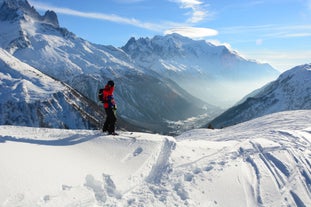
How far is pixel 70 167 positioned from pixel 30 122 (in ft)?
627

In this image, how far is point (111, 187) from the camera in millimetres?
14211

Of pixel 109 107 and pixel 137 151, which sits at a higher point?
pixel 109 107

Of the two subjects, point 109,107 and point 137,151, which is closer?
point 137,151

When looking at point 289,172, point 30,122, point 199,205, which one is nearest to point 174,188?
point 199,205

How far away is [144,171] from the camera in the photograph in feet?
53.9

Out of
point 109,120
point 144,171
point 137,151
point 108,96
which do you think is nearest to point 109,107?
point 108,96

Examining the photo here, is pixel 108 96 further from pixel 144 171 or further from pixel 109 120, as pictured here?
pixel 144 171

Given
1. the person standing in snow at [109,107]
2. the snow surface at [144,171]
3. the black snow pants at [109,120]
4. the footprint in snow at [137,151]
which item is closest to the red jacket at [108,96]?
the person standing in snow at [109,107]

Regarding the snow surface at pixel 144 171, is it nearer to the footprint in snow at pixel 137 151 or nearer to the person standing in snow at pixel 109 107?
the footprint in snow at pixel 137 151

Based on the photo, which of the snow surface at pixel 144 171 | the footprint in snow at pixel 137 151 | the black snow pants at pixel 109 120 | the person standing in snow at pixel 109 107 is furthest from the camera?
the black snow pants at pixel 109 120

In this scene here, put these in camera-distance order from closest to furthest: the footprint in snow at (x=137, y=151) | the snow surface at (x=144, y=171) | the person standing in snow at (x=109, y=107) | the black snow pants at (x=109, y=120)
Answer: the snow surface at (x=144, y=171) → the footprint in snow at (x=137, y=151) → the person standing in snow at (x=109, y=107) → the black snow pants at (x=109, y=120)

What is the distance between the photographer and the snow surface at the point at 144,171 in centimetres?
1327

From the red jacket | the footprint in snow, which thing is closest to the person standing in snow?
the red jacket

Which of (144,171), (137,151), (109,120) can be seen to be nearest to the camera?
(144,171)
